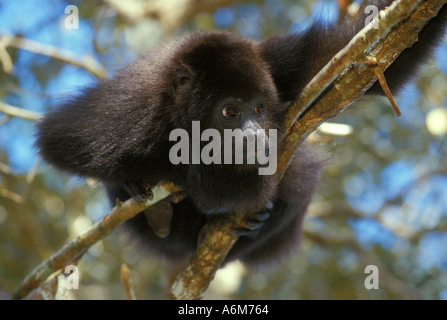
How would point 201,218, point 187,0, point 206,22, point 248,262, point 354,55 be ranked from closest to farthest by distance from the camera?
point 354,55
point 201,218
point 248,262
point 187,0
point 206,22

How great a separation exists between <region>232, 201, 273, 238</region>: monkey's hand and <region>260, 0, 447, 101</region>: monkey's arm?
0.89 m

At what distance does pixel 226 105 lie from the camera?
10.8 ft

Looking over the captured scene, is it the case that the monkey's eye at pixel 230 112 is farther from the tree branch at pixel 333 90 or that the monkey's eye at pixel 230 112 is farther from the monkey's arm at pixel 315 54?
the monkey's arm at pixel 315 54

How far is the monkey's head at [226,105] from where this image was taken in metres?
3.29

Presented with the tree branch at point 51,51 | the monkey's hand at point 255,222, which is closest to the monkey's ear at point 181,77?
the monkey's hand at point 255,222

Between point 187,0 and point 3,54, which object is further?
point 187,0

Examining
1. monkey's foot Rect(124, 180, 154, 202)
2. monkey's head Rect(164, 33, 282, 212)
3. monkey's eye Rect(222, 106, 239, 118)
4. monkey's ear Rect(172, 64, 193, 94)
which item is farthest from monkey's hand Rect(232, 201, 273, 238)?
monkey's ear Rect(172, 64, 193, 94)

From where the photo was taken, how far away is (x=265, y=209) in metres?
3.70

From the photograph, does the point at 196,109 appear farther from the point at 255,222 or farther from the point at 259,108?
the point at 255,222

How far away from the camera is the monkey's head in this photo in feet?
10.8

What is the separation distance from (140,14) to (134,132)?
3764mm

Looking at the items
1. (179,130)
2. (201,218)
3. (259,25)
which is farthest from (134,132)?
(259,25)

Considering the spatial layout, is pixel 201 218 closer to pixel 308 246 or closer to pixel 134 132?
pixel 134 132

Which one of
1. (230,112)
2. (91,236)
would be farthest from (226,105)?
(91,236)
